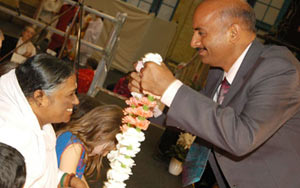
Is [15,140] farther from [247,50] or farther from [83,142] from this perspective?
[247,50]

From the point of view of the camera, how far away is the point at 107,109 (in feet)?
7.81

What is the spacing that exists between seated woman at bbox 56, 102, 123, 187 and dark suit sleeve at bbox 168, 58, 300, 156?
1069 millimetres

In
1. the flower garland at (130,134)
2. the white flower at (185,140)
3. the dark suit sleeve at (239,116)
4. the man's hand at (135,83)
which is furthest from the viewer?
the white flower at (185,140)

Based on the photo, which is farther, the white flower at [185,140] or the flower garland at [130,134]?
the white flower at [185,140]

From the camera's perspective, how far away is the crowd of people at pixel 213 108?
51.7 inches

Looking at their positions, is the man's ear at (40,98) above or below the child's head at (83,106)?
above

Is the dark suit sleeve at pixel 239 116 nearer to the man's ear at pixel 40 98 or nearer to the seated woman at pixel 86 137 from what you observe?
the man's ear at pixel 40 98

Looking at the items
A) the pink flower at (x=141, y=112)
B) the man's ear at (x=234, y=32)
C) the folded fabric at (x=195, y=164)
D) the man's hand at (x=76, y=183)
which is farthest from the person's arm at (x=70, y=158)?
the man's ear at (x=234, y=32)

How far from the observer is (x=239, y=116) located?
53.2 inches

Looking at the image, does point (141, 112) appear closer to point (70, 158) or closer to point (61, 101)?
point (61, 101)

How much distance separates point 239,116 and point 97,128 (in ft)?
3.97

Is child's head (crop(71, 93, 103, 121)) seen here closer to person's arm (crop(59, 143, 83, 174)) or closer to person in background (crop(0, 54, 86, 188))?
person's arm (crop(59, 143, 83, 174))

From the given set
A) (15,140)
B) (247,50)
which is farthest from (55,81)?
(247,50)

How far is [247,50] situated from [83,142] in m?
1.22
